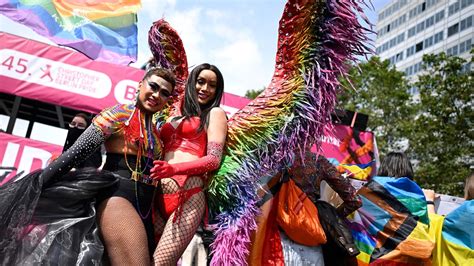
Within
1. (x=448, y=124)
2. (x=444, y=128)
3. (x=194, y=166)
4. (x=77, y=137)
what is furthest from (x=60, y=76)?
(x=448, y=124)

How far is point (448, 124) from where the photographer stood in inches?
538

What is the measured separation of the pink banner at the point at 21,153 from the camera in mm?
5973

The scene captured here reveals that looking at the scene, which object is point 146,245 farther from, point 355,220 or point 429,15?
point 429,15

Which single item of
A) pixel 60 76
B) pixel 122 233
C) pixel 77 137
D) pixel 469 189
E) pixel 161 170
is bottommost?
pixel 122 233

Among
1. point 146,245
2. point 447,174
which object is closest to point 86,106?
point 146,245

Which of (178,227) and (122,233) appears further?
(178,227)

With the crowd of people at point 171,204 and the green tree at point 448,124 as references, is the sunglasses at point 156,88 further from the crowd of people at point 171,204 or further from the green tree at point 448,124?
the green tree at point 448,124

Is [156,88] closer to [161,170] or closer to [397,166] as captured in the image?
[161,170]

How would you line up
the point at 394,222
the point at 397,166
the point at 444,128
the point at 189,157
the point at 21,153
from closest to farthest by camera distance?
the point at 189,157
the point at 394,222
the point at 397,166
the point at 21,153
the point at 444,128

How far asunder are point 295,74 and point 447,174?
42.9 ft

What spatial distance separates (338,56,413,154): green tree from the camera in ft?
57.8

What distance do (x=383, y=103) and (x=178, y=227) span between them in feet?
56.2

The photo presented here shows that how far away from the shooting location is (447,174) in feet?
45.5

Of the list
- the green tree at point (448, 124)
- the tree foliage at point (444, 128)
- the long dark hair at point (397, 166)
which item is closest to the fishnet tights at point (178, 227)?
the long dark hair at point (397, 166)
